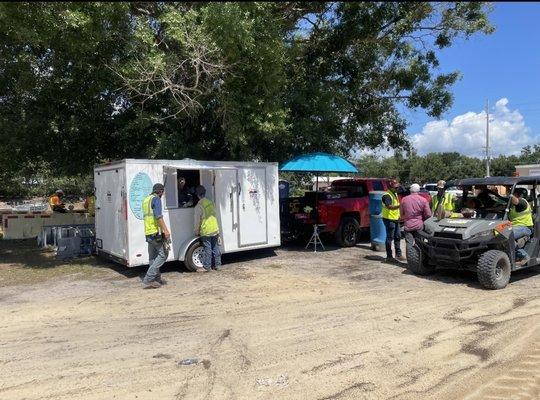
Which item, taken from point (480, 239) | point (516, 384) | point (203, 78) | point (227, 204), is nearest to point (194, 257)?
point (227, 204)

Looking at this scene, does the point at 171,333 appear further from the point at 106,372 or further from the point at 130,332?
the point at 106,372

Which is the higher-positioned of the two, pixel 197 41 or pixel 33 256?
pixel 197 41

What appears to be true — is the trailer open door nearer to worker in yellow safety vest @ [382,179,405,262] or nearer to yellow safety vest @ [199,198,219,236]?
yellow safety vest @ [199,198,219,236]

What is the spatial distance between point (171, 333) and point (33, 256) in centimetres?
792

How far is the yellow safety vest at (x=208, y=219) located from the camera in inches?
396

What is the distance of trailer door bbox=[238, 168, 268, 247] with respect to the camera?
11.2 m

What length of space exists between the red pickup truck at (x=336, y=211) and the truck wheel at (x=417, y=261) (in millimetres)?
3785

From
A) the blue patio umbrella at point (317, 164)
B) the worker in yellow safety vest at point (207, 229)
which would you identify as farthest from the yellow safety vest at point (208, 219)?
the blue patio umbrella at point (317, 164)

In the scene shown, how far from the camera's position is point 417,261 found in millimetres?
9500

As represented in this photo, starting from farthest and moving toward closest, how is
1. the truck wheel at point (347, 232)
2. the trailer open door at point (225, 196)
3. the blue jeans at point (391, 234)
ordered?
the truck wheel at point (347, 232) → the blue jeans at point (391, 234) → the trailer open door at point (225, 196)

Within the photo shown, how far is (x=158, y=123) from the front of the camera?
13367 millimetres

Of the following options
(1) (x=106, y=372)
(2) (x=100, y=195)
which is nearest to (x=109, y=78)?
(2) (x=100, y=195)

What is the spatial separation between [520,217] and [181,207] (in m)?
6.62

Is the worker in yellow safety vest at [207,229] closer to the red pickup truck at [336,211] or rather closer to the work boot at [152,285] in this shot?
the work boot at [152,285]
